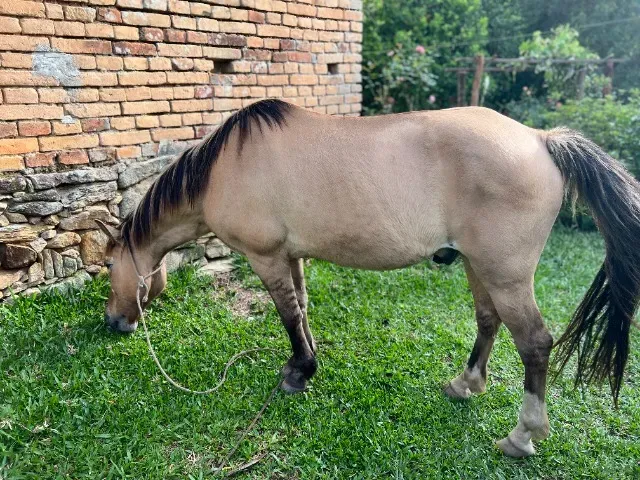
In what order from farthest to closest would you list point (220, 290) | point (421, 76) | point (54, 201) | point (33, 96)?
1. point (421, 76)
2. point (220, 290)
3. point (54, 201)
4. point (33, 96)

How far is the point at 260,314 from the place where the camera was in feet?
14.0

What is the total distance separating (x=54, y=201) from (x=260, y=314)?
6.04 ft

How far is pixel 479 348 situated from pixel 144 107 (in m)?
3.23

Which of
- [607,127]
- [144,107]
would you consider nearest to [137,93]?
[144,107]

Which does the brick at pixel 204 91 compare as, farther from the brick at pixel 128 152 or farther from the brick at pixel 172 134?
the brick at pixel 128 152

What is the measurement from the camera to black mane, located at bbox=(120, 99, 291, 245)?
305 cm

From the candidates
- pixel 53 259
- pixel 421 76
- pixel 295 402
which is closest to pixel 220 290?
pixel 53 259

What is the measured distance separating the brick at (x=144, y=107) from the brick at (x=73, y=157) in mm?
484

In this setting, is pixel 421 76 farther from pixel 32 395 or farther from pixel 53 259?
pixel 32 395

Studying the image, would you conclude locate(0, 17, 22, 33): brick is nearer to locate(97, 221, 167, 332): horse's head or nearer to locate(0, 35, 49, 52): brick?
locate(0, 35, 49, 52): brick

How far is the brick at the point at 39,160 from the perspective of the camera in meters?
3.59

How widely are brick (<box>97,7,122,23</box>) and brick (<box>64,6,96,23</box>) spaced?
0.05 m

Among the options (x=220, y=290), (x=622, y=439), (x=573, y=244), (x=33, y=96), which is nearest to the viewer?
(x=622, y=439)

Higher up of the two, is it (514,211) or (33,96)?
(33,96)
